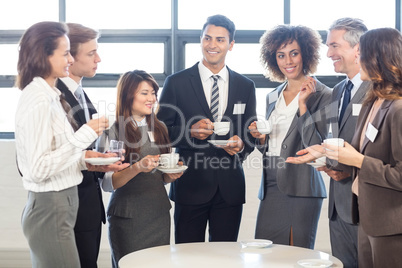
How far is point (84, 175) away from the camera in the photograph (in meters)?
2.76

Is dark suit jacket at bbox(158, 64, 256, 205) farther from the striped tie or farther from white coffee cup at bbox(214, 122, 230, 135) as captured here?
white coffee cup at bbox(214, 122, 230, 135)

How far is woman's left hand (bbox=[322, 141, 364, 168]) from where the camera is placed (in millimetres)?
2283

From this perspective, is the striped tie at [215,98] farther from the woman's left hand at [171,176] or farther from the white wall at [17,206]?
the white wall at [17,206]

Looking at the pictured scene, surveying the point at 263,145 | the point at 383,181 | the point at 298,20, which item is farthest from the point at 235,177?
the point at 298,20

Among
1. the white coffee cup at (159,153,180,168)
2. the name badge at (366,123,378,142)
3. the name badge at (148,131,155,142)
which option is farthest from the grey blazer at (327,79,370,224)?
the name badge at (148,131,155,142)

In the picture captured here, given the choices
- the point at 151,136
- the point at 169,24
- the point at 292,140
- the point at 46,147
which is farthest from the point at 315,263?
the point at 169,24

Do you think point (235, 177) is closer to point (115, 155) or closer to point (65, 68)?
point (115, 155)

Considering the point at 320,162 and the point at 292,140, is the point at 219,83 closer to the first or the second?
the point at 292,140

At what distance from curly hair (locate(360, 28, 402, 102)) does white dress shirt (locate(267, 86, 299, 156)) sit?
86 centimetres

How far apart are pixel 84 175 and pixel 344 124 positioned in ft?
4.52

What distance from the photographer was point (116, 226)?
2922mm

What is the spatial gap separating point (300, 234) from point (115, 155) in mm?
1234

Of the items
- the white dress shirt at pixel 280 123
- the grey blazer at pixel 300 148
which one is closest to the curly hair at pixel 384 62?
the grey blazer at pixel 300 148

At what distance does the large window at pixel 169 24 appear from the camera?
4680 mm
